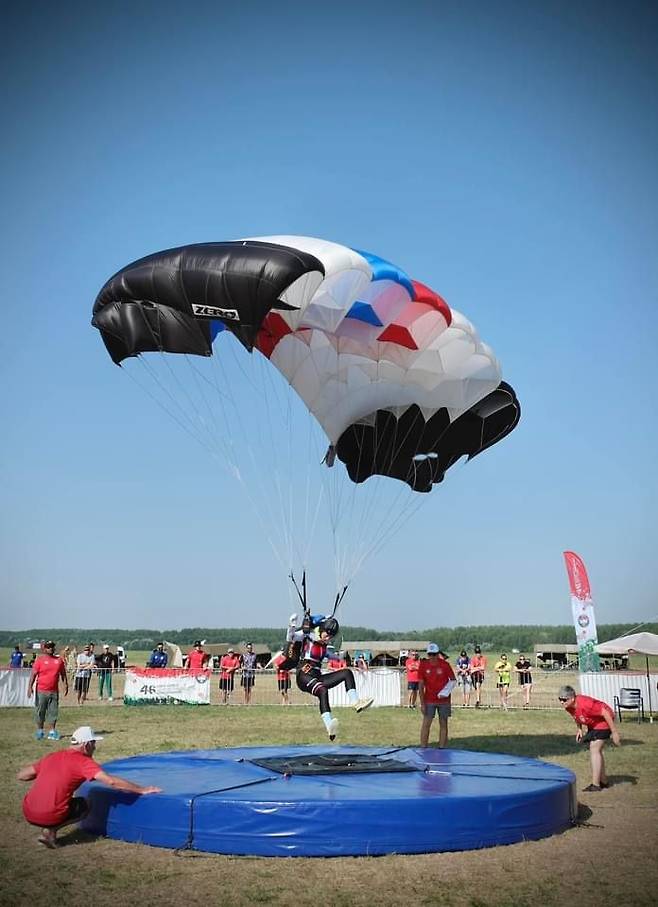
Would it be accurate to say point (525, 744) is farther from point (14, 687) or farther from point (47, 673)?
point (14, 687)

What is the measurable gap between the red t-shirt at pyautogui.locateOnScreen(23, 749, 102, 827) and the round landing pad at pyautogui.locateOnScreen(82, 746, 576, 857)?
1.14ft

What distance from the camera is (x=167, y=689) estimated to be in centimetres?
1750

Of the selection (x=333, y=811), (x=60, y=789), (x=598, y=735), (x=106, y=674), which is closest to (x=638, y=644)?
(x=598, y=735)

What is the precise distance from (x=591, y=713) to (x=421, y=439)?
4407 mm

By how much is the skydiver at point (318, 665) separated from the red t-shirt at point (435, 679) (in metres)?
1.73

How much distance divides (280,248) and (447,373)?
2751 mm

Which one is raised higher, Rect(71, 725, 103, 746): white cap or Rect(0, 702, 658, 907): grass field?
Rect(71, 725, 103, 746): white cap

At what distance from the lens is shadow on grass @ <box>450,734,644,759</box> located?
10.7m

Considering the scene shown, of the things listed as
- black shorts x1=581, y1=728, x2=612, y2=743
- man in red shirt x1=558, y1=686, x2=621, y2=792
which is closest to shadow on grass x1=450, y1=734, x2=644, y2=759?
man in red shirt x1=558, y1=686, x2=621, y2=792

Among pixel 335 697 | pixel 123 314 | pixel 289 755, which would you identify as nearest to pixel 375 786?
pixel 289 755

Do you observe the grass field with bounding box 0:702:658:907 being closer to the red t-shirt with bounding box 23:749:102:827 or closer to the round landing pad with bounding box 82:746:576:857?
the round landing pad with bounding box 82:746:576:857

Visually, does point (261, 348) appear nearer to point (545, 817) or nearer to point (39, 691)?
point (39, 691)

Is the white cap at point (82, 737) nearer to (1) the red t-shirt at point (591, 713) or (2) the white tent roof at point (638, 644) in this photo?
(1) the red t-shirt at point (591, 713)

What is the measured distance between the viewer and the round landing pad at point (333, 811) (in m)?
5.39
